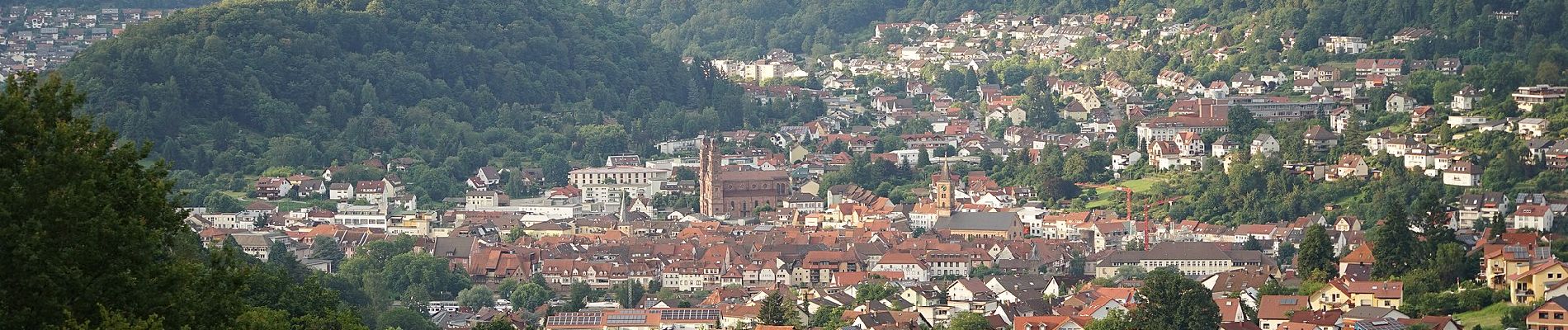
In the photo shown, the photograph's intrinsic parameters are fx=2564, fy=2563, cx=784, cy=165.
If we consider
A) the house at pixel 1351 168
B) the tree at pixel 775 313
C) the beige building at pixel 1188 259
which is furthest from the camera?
the house at pixel 1351 168

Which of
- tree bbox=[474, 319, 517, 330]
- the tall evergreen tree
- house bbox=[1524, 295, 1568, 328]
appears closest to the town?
house bbox=[1524, 295, 1568, 328]

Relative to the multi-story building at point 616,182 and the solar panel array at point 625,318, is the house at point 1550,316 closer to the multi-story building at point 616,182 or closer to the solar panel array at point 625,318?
the solar panel array at point 625,318

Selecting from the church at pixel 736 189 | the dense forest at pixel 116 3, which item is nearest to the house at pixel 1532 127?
the church at pixel 736 189

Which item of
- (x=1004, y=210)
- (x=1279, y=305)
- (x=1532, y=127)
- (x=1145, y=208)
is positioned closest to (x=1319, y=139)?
(x=1532, y=127)

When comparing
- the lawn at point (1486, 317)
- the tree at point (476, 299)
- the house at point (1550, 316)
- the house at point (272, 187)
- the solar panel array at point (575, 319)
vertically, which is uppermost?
the house at point (272, 187)

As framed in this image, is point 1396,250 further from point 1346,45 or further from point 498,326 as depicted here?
point 1346,45

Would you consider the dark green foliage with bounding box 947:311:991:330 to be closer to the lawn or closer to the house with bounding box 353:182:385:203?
the lawn
